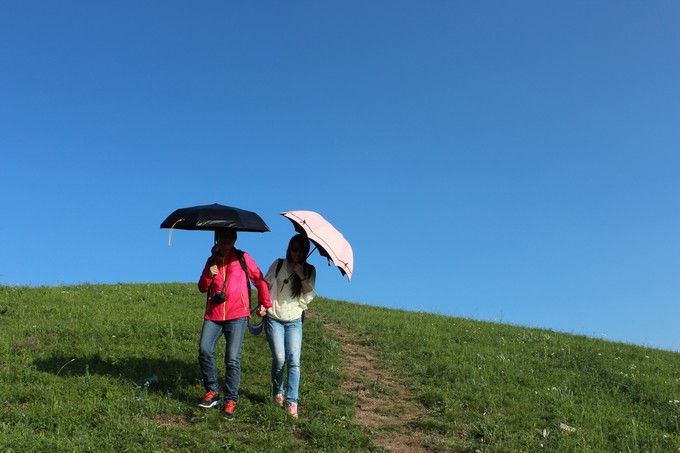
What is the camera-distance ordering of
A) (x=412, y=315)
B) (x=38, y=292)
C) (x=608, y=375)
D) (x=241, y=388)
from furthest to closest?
1. (x=412, y=315)
2. (x=38, y=292)
3. (x=608, y=375)
4. (x=241, y=388)

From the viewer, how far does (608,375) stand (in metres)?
14.5

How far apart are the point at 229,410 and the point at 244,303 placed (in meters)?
1.73

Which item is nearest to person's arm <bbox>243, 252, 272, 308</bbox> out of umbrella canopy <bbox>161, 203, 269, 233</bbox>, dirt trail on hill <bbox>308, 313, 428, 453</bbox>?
umbrella canopy <bbox>161, 203, 269, 233</bbox>

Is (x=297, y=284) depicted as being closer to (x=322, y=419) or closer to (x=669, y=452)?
(x=322, y=419)

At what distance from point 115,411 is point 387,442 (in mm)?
4345

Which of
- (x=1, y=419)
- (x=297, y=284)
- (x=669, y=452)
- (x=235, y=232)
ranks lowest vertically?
(x=1, y=419)

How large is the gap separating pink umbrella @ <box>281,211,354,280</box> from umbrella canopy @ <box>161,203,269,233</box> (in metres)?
0.55

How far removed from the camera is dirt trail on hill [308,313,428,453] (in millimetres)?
9430

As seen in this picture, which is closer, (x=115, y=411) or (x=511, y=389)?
(x=115, y=411)

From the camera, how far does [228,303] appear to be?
947 centimetres

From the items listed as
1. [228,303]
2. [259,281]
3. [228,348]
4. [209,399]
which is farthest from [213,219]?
[209,399]

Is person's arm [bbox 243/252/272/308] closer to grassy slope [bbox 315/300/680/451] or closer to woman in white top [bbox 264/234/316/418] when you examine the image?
woman in white top [bbox 264/234/316/418]

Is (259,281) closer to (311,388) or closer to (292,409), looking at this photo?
(292,409)

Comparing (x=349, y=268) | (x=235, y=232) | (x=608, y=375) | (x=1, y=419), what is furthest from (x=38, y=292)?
(x=608, y=375)
